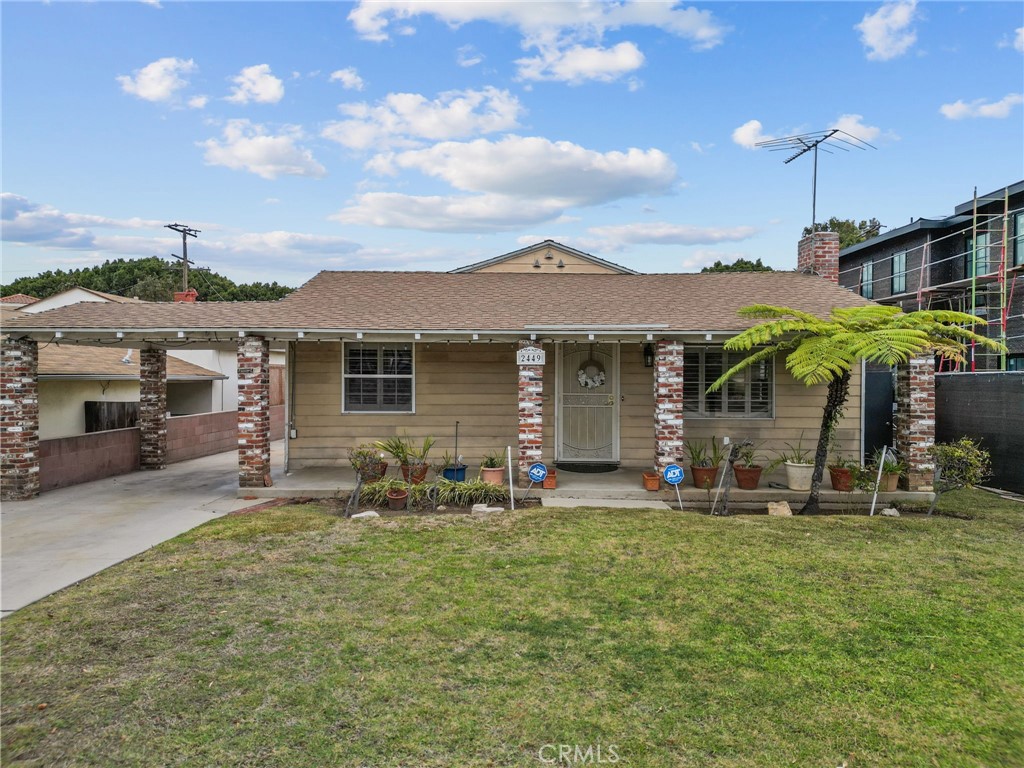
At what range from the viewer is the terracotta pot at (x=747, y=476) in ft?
28.7

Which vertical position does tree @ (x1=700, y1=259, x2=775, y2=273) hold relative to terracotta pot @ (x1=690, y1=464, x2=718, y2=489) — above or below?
above

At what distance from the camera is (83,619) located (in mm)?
4211

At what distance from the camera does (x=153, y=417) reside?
11297mm

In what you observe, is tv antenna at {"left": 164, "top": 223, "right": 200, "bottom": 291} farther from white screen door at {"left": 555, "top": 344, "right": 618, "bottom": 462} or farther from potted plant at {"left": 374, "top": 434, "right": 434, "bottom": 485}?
white screen door at {"left": 555, "top": 344, "right": 618, "bottom": 462}

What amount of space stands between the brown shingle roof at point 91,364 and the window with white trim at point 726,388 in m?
11.5

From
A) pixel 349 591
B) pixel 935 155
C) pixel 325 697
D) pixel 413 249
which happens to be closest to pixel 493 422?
pixel 349 591

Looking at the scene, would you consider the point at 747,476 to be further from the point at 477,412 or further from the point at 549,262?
the point at 549,262

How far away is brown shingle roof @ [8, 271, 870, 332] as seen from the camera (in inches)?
343

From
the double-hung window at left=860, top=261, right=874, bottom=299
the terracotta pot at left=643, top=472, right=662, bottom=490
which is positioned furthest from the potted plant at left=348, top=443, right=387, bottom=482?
the double-hung window at left=860, top=261, right=874, bottom=299

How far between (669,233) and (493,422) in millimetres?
29979

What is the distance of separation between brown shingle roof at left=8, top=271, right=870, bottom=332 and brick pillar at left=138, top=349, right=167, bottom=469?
1.56m

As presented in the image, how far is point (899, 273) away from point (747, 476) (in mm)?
16117

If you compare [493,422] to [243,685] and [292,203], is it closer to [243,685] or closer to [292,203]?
[243,685]

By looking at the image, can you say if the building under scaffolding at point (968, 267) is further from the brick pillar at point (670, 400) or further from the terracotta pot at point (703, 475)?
the brick pillar at point (670, 400)
